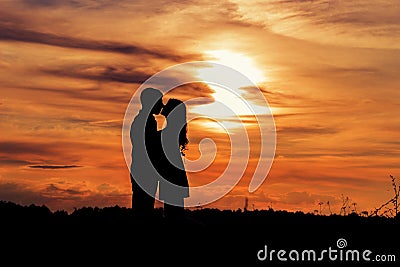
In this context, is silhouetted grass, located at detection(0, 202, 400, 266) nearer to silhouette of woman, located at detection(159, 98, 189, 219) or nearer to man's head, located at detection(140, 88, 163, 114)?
silhouette of woman, located at detection(159, 98, 189, 219)

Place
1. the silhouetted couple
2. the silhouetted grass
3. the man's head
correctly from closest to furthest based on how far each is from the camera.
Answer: the silhouetted grass, the man's head, the silhouetted couple

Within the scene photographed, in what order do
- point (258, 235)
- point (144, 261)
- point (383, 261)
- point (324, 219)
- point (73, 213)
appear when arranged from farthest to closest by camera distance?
point (324, 219), point (73, 213), point (258, 235), point (383, 261), point (144, 261)

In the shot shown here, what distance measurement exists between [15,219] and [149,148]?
3458 mm

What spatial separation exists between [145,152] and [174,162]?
0.72m

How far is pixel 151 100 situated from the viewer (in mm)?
16859

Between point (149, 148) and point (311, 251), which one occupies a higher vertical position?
point (149, 148)

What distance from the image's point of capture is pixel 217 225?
17.6 meters

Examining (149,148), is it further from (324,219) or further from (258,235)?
(324,219)

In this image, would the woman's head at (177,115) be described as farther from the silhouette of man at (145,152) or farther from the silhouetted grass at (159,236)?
the silhouetted grass at (159,236)

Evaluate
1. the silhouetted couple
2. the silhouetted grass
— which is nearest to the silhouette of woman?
the silhouetted couple

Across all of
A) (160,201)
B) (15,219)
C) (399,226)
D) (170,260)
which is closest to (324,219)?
(399,226)

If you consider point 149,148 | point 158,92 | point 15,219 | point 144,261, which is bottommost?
point 144,261

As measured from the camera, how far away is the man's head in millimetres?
16859

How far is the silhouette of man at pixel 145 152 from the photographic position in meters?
16.9
